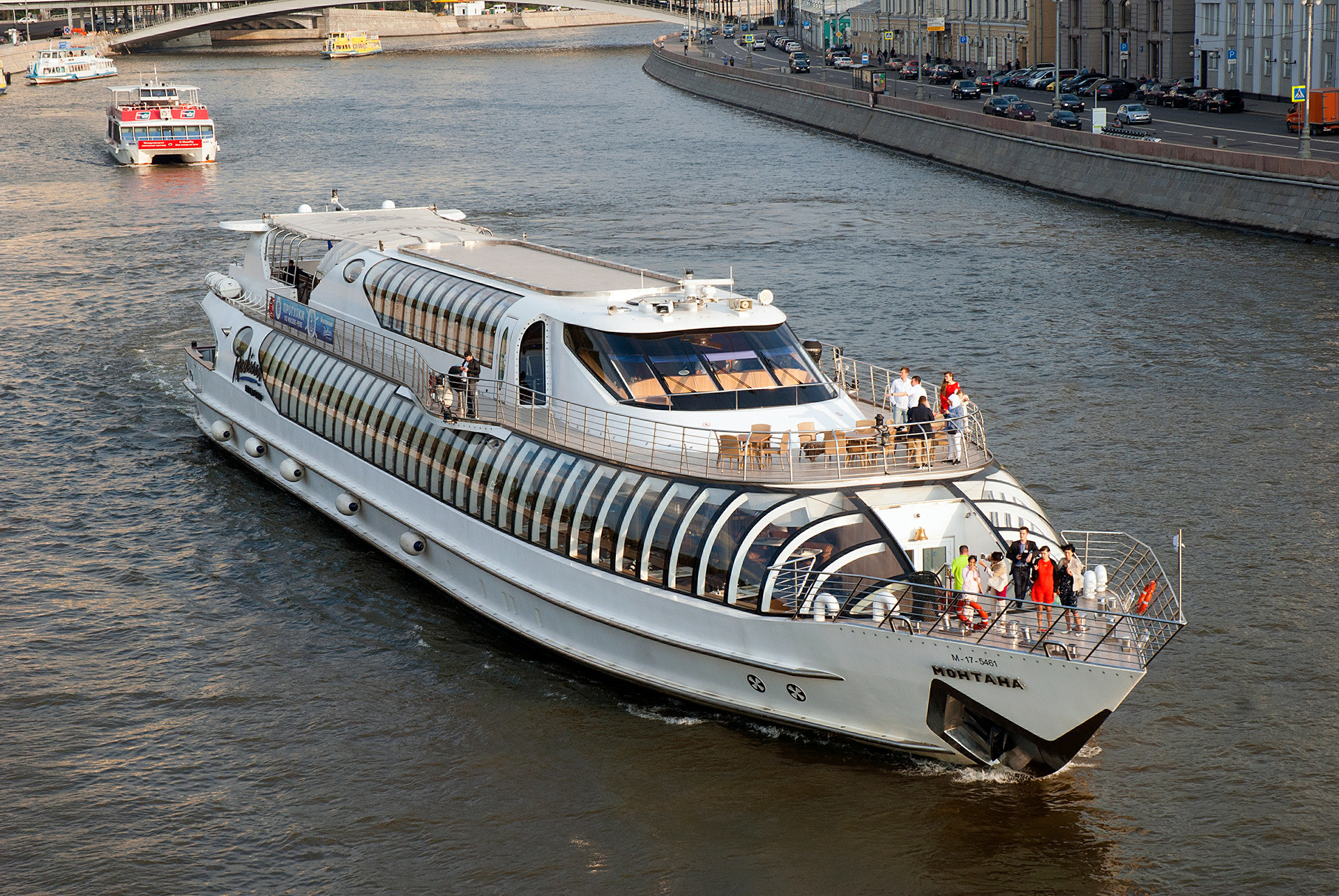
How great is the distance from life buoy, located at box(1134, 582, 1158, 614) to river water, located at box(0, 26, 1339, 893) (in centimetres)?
258

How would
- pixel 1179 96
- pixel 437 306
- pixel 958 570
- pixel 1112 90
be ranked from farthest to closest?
pixel 1112 90 → pixel 1179 96 → pixel 437 306 → pixel 958 570

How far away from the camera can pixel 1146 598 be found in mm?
17484

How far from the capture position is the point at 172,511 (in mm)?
29375

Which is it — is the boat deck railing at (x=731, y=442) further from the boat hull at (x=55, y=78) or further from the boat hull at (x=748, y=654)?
the boat hull at (x=55, y=78)

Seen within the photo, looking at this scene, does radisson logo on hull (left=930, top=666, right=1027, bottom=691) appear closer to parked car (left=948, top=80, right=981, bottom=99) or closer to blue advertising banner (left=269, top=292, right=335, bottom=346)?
blue advertising banner (left=269, top=292, right=335, bottom=346)

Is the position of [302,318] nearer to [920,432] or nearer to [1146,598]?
[920,432]

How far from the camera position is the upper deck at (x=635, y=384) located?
19.5 meters

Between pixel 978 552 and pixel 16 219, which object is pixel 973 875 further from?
pixel 16 219

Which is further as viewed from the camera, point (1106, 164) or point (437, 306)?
point (1106, 164)

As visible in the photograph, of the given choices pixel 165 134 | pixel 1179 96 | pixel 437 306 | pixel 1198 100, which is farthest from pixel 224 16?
pixel 437 306

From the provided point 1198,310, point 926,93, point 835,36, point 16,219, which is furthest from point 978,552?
point 835,36

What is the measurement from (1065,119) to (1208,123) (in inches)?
277

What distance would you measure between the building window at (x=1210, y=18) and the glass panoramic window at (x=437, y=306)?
71.4 m

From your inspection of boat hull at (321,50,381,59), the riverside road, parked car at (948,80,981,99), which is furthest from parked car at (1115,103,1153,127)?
boat hull at (321,50,381,59)
